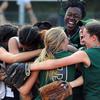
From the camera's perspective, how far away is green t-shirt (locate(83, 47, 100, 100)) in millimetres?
4387

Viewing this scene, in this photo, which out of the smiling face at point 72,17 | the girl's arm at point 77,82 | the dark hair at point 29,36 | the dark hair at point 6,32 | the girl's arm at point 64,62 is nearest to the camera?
the girl's arm at point 64,62

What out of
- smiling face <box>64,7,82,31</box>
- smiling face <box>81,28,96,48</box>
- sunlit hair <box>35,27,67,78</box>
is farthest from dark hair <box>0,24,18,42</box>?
smiling face <box>81,28,96,48</box>

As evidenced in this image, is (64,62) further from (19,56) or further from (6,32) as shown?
(6,32)

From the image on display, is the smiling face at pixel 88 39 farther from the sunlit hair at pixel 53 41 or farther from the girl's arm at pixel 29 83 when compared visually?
the girl's arm at pixel 29 83

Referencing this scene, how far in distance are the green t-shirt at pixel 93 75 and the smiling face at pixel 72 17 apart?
38.5 inches

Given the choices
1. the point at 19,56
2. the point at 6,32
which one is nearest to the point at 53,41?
the point at 19,56

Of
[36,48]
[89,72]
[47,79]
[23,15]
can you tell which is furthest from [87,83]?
[23,15]

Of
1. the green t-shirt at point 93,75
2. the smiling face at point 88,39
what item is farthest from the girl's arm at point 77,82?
the smiling face at point 88,39

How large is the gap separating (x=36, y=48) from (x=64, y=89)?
0.69 m

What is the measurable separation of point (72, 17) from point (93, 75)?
3.92 ft

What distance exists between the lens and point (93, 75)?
4.40 metres

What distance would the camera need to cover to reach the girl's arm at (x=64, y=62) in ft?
14.2

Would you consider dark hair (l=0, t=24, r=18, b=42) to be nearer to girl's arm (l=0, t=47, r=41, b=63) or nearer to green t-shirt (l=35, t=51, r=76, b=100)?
girl's arm (l=0, t=47, r=41, b=63)

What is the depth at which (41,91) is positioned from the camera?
4.38 m
